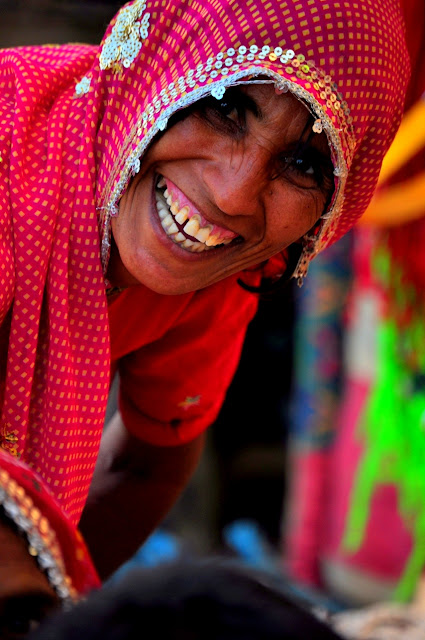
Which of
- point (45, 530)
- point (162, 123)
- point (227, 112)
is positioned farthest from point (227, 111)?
point (45, 530)

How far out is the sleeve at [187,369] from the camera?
168cm

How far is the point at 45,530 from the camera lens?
676mm

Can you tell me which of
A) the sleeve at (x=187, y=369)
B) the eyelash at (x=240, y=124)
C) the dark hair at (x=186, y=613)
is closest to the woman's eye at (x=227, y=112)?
the eyelash at (x=240, y=124)

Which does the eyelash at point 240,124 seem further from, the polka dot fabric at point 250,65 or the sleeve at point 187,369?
the sleeve at point 187,369

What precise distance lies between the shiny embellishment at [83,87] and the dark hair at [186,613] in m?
1.02

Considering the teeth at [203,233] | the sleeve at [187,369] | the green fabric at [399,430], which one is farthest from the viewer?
the green fabric at [399,430]

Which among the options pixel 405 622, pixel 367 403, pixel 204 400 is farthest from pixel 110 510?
pixel 367 403

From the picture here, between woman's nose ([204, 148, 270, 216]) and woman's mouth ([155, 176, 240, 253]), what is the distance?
0.05 meters

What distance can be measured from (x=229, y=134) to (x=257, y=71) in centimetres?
12

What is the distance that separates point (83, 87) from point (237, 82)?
30 cm

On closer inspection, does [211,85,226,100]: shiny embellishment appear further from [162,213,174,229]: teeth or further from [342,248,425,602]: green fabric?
[342,248,425,602]: green fabric

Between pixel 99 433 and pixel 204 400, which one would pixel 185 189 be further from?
pixel 204 400

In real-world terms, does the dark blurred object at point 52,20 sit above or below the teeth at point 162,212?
above

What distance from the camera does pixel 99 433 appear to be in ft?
4.74
